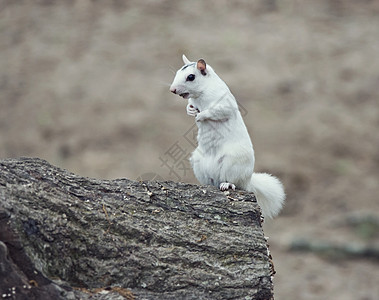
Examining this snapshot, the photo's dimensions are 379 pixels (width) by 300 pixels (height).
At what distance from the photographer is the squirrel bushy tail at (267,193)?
419 cm

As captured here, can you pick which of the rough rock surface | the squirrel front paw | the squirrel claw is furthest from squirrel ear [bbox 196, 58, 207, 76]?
the rough rock surface

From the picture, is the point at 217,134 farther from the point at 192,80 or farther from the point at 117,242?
the point at 117,242

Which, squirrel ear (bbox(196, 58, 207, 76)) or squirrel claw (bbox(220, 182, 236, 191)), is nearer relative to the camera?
squirrel claw (bbox(220, 182, 236, 191))

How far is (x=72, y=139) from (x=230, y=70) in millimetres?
2408

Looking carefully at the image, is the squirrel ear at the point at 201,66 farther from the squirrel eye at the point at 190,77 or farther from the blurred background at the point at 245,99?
the blurred background at the point at 245,99

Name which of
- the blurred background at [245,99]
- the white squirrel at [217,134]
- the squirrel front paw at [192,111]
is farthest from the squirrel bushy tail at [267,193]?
the blurred background at [245,99]

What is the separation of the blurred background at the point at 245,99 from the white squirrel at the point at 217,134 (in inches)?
107

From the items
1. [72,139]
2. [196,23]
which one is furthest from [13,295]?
[196,23]

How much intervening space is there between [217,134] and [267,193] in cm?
54

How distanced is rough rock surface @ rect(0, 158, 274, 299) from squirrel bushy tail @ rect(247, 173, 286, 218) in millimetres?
746

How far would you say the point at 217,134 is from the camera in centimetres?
406

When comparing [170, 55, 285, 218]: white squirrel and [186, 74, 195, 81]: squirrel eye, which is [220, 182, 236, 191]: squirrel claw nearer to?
[170, 55, 285, 218]: white squirrel

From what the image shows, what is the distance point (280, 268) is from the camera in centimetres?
680

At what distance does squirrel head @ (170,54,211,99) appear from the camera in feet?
13.3
